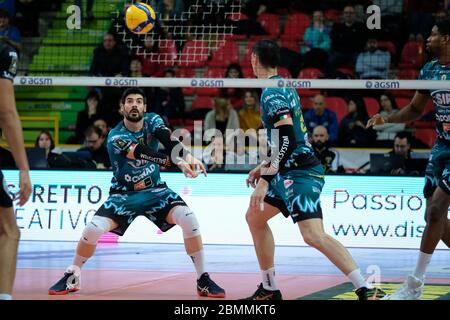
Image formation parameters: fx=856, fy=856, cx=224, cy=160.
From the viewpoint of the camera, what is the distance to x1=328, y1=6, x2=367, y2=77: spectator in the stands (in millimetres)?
14102

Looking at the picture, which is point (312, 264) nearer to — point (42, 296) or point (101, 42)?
point (42, 296)

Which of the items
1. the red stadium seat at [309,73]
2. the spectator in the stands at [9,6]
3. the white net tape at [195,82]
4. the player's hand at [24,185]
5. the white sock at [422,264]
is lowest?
the white sock at [422,264]

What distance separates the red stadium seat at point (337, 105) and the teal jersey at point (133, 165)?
7319mm

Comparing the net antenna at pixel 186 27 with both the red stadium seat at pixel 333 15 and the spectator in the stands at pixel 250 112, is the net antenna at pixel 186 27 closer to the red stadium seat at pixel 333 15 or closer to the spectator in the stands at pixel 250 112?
the spectator in the stands at pixel 250 112

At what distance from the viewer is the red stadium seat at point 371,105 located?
14860 millimetres

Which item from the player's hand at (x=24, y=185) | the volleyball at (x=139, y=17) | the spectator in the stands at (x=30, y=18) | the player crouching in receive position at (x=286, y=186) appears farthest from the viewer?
the spectator in the stands at (x=30, y=18)

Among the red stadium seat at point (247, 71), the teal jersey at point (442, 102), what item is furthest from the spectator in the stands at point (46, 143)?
the teal jersey at point (442, 102)

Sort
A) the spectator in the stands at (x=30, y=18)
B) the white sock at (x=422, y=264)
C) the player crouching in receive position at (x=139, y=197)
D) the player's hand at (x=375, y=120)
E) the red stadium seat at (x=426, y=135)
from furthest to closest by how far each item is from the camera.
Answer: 1. the spectator in the stands at (x=30, y=18)
2. the red stadium seat at (x=426, y=135)
3. the player crouching in receive position at (x=139, y=197)
4. the player's hand at (x=375, y=120)
5. the white sock at (x=422, y=264)

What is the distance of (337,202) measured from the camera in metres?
11.8

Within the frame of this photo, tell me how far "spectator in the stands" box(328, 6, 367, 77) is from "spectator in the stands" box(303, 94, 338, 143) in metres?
0.51

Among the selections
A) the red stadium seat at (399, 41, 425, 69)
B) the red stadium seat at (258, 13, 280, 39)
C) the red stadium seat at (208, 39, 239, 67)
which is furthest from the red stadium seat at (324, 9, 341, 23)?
the red stadium seat at (208, 39, 239, 67)

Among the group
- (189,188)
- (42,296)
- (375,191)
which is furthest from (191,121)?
(42,296)

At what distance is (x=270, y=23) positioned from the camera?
1526 centimetres

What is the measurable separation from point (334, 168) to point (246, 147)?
1.45m
